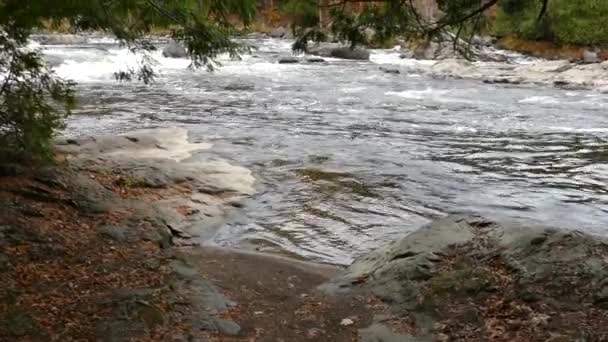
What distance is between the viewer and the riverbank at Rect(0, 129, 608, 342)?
15.6ft

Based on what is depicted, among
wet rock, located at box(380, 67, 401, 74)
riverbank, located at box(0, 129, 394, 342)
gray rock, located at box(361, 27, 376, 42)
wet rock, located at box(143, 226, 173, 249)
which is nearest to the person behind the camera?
riverbank, located at box(0, 129, 394, 342)

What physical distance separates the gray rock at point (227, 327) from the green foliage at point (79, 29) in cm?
242

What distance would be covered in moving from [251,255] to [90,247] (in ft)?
5.75

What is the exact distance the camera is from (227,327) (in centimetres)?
502

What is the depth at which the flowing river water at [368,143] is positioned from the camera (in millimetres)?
8578

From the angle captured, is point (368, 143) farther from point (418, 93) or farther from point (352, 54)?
point (352, 54)

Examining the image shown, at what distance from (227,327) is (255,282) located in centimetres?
119

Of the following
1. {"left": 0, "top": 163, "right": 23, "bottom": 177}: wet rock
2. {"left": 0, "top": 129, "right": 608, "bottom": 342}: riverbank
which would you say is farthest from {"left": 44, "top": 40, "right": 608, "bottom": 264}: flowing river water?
{"left": 0, "top": 163, "right": 23, "bottom": 177}: wet rock

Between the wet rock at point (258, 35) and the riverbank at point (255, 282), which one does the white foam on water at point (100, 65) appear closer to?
the wet rock at point (258, 35)

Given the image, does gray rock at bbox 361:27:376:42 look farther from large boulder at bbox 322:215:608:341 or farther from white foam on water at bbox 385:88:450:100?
white foam on water at bbox 385:88:450:100

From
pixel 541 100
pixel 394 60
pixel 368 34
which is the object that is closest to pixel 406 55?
pixel 394 60

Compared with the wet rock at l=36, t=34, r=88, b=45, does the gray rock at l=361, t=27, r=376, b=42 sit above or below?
above

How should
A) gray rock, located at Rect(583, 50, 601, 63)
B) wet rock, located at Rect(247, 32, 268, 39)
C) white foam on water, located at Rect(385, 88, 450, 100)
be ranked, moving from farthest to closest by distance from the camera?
wet rock, located at Rect(247, 32, 268, 39), gray rock, located at Rect(583, 50, 601, 63), white foam on water, located at Rect(385, 88, 450, 100)

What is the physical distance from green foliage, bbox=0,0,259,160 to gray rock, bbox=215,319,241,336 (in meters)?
2.42
